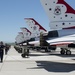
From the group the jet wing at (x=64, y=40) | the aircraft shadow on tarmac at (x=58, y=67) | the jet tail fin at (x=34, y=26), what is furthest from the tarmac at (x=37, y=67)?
the jet tail fin at (x=34, y=26)

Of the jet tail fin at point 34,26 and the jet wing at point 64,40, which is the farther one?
the jet tail fin at point 34,26

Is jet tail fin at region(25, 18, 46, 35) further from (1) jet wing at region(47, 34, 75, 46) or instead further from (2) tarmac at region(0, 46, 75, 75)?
(1) jet wing at region(47, 34, 75, 46)

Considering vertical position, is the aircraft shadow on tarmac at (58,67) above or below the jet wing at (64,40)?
below

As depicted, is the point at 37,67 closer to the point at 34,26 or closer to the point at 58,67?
the point at 58,67

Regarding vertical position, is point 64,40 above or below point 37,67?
above

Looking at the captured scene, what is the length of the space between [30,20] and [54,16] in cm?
3164

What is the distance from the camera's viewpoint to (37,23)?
5044 cm

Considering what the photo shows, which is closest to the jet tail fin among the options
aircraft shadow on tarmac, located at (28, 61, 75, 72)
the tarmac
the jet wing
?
the tarmac

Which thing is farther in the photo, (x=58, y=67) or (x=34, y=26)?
(x=34, y=26)

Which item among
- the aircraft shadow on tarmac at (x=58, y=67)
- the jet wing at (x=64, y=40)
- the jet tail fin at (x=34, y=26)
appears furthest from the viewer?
the jet tail fin at (x=34, y=26)

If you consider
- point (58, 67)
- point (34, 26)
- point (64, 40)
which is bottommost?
point (58, 67)

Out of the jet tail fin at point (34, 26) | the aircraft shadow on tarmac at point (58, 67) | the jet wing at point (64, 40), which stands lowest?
the aircraft shadow on tarmac at point (58, 67)

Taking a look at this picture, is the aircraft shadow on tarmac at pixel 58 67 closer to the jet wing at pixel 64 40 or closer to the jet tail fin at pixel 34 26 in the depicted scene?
the jet wing at pixel 64 40

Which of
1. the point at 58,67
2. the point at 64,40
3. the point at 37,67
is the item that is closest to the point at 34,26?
the point at 58,67
